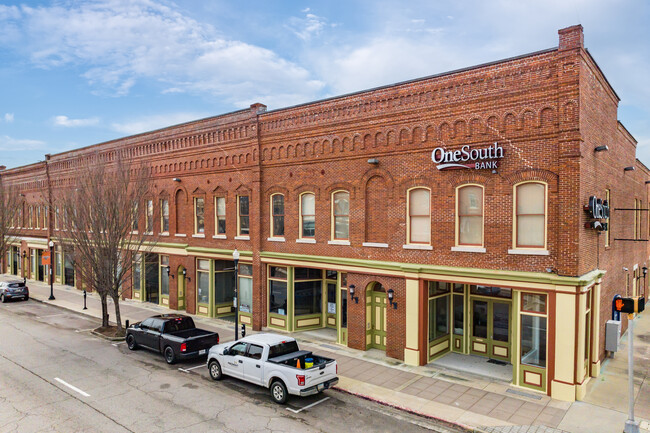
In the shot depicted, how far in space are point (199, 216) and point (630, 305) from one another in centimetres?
2052

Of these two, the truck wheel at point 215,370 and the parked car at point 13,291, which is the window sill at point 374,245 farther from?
the parked car at point 13,291

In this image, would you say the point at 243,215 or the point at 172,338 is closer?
the point at 172,338

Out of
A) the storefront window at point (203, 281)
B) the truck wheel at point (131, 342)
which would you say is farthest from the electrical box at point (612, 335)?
the storefront window at point (203, 281)

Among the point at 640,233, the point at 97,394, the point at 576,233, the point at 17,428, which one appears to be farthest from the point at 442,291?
the point at 640,233

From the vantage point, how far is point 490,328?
1631 cm

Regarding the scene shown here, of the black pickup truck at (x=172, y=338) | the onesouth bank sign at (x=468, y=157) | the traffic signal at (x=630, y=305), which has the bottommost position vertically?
the black pickup truck at (x=172, y=338)

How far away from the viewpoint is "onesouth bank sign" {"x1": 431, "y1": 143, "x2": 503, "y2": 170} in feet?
45.9

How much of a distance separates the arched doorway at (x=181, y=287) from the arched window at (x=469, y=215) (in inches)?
674

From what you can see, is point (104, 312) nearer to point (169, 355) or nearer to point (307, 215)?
point (169, 355)

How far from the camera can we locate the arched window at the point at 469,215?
579 inches

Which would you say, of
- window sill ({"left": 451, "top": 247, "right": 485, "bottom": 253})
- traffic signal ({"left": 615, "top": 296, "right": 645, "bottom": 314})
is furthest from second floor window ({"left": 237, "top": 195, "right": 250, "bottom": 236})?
A: traffic signal ({"left": 615, "top": 296, "right": 645, "bottom": 314})

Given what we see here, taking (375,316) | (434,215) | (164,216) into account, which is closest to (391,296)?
(375,316)

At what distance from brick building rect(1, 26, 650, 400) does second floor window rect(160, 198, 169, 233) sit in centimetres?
171

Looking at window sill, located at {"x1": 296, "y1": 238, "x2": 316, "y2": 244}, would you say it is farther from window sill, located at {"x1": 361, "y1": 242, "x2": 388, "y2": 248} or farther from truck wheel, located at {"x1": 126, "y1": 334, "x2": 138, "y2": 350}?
truck wheel, located at {"x1": 126, "y1": 334, "x2": 138, "y2": 350}
